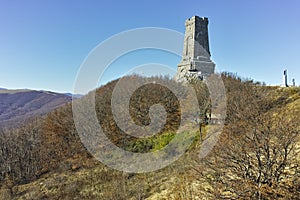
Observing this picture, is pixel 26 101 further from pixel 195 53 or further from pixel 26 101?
pixel 195 53

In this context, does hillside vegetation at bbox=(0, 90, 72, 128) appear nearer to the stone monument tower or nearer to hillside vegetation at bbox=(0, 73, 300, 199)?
hillside vegetation at bbox=(0, 73, 300, 199)

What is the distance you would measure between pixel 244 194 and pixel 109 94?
80.1ft

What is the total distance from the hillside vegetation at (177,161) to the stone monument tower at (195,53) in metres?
2.78

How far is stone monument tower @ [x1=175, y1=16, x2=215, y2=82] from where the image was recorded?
99.6 feet

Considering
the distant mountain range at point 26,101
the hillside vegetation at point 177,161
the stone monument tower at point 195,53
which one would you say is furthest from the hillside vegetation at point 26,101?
the stone monument tower at point 195,53

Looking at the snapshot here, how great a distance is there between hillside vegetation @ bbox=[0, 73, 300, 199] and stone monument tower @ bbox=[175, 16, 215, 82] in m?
2.78

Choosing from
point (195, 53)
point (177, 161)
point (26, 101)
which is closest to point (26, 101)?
point (26, 101)

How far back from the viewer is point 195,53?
30828mm

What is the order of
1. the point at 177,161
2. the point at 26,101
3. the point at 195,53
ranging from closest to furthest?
the point at 177,161
the point at 195,53
the point at 26,101

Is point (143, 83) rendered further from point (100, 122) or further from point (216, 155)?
point (216, 155)

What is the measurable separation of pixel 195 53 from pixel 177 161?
17.1 meters

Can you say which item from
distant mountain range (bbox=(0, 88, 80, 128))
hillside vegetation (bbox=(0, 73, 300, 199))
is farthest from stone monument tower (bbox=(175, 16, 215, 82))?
distant mountain range (bbox=(0, 88, 80, 128))

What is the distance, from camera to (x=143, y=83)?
28656mm

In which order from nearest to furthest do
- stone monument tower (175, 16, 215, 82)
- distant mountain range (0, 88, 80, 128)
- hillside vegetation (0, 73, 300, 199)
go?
1. hillside vegetation (0, 73, 300, 199)
2. stone monument tower (175, 16, 215, 82)
3. distant mountain range (0, 88, 80, 128)
